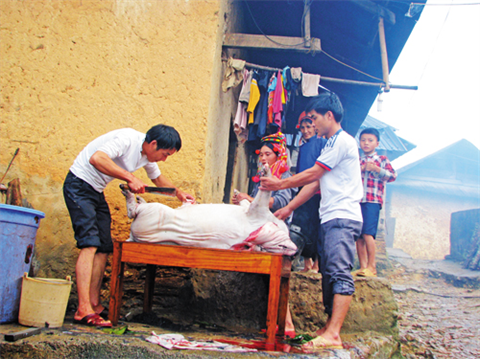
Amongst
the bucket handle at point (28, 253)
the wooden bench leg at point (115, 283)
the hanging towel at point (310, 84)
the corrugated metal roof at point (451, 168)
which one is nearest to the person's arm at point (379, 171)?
the hanging towel at point (310, 84)

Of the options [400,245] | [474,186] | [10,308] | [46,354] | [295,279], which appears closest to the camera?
[46,354]

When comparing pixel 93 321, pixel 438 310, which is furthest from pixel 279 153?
pixel 438 310

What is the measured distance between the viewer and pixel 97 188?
2.70 meters

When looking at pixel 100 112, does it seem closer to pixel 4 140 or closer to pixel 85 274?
pixel 4 140

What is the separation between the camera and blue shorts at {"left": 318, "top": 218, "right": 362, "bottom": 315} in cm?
232

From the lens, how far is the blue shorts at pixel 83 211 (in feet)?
8.24

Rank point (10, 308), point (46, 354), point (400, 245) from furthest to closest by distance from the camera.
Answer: point (400, 245), point (10, 308), point (46, 354)

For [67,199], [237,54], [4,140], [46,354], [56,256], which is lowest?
[46,354]

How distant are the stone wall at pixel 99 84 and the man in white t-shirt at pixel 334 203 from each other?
1.30m

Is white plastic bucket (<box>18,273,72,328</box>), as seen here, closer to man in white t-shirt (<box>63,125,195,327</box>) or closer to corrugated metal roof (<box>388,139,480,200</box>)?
man in white t-shirt (<box>63,125,195,327</box>)

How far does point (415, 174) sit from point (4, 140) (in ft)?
69.0

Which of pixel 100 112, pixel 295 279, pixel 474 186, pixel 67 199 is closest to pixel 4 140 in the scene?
pixel 100 112

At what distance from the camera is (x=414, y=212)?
59.4 ft

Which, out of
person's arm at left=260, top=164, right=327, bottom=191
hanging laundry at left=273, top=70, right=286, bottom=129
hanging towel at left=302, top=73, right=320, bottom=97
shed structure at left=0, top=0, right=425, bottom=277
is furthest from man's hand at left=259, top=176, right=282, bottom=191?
hanging towel at left=302, top=73, right=320, bottom=97
